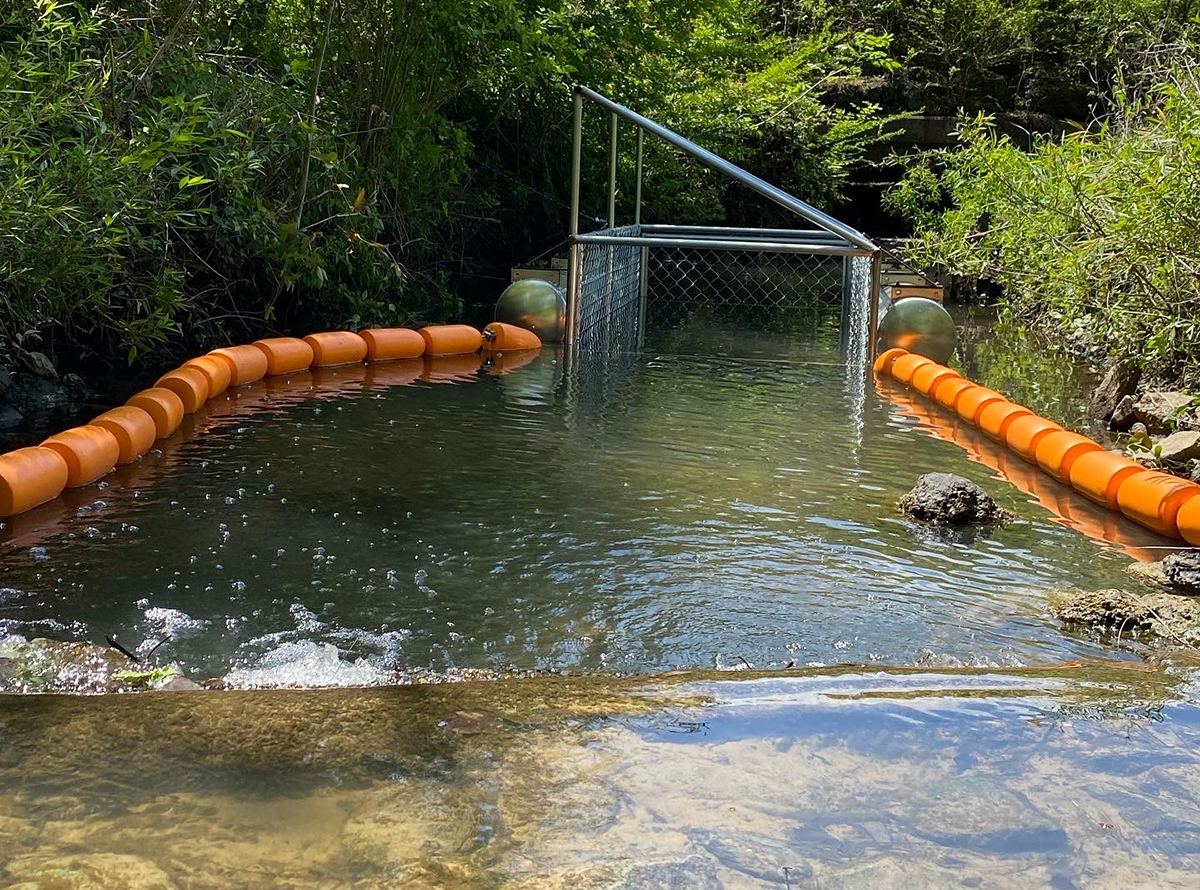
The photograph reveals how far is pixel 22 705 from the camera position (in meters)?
3.17

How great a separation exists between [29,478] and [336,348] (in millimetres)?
3887

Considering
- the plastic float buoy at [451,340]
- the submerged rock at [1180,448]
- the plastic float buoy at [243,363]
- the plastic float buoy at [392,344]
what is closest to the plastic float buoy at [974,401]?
the submerged rock at [1180,448]

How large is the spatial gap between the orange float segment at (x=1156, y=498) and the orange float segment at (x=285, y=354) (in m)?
5.32

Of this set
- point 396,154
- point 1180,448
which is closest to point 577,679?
point 1180,448

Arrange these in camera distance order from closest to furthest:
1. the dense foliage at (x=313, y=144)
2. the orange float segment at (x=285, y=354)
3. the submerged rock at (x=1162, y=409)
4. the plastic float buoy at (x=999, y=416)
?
the dense foliage at (x=313, y=144) < the submerged rock at (x=1162, y=409) < the plastic float buoy at (x=999, y=416) < the orange float segment at (x=285, y=354)

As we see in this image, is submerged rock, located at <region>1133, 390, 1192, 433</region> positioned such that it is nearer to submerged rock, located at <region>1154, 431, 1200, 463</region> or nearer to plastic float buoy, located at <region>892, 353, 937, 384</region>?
submerged rock, located at <region>1154, 431, 1200, 463</region>

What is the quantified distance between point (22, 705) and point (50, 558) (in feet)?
4.81

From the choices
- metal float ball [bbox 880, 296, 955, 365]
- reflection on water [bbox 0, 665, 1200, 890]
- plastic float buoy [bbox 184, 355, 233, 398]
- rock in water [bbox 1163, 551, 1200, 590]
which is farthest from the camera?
metal float ball [bbox 880, 296, 955, 365]

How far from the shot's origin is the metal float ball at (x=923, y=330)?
9.70m

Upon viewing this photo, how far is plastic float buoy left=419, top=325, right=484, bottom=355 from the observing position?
9500 mm

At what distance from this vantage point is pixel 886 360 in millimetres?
9516

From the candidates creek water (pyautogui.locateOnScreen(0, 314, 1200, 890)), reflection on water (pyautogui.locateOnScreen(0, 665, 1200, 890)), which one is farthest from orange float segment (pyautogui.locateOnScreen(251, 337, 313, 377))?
reflection on water (pyautogui.locateOnScreen(0, 665, 1200, 890))

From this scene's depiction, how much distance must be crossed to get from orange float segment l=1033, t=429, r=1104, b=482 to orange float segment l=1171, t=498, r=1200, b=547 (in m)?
0.97

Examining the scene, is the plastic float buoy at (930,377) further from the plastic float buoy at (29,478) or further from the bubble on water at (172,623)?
the bubble on water at (172,623)
